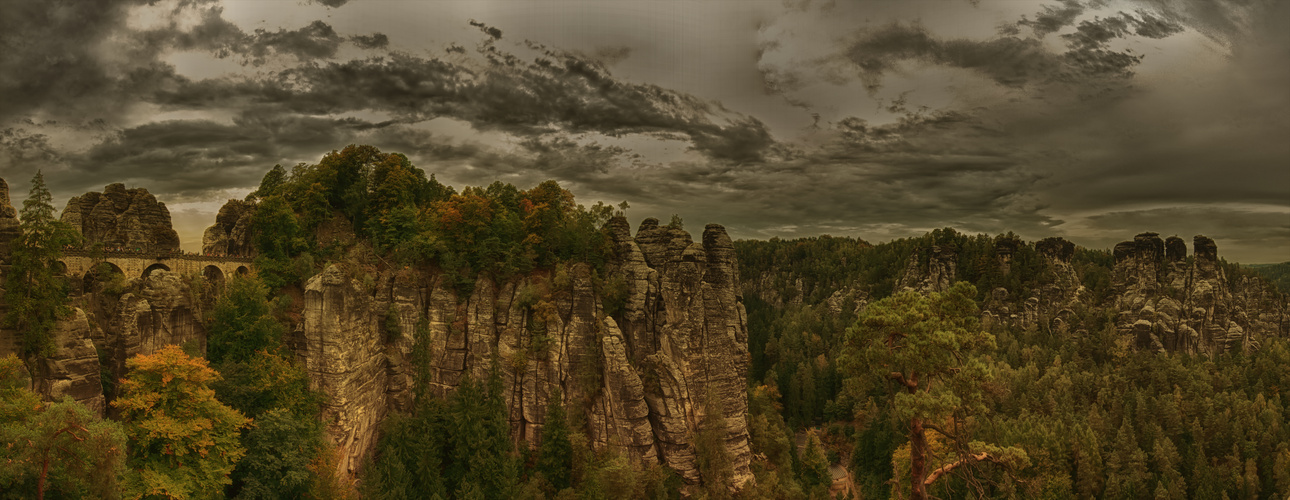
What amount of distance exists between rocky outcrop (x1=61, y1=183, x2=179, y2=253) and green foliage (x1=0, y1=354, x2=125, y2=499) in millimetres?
20411

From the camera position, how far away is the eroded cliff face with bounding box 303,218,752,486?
36.5 m

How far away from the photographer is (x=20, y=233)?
26.1 m

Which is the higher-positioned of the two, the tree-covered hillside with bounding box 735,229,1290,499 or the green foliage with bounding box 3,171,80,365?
the green foliage with bounding box 3,171,80,365

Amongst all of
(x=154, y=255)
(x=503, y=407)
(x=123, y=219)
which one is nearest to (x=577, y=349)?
(x=503, y=407)

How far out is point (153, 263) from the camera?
35688 millimetres

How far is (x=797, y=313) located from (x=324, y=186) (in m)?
98.2

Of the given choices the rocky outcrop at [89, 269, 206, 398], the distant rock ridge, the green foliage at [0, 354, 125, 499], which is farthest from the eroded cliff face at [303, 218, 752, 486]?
the distant rock ridge

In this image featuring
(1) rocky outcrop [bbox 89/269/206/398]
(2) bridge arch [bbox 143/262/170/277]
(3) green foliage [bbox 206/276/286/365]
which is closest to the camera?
(1) rocky outcrop [bbox 89/269/206/398]

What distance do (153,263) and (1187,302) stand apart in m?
116

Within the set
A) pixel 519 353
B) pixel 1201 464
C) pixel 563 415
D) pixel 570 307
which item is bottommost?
pixel 1201 464

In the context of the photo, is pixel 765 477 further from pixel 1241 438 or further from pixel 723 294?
pixel 1241 438

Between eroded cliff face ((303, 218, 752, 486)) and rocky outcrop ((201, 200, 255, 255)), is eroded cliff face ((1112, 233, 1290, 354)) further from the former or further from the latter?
rocky outcrop ((201, 200, 255, 255))

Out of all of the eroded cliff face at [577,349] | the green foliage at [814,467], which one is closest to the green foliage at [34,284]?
the eroded cliff face at [577,349]

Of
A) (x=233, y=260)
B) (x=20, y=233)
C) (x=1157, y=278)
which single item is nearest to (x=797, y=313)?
(x=1157, y=278)
